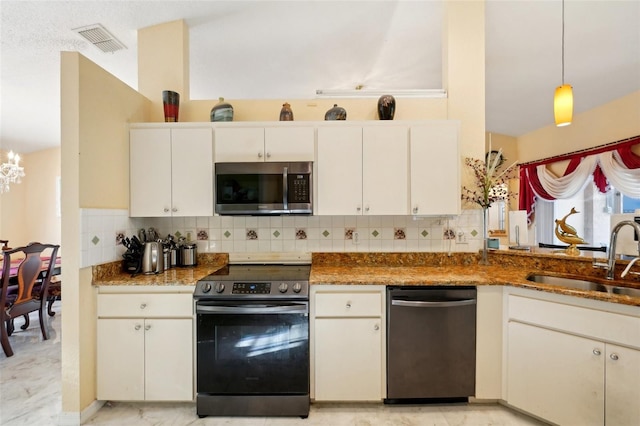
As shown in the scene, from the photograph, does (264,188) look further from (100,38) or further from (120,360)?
(100,38)

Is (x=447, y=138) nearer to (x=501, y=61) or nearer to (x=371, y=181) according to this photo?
(x=371, y=181)

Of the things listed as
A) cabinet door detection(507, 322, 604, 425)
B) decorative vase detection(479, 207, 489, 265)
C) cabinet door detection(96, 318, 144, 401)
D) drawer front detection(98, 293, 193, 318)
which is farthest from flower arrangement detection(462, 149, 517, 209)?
cabinet door detection(96, 318, 144, 401)

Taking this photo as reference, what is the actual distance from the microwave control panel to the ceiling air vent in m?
2.10

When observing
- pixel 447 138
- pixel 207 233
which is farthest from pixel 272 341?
pixel 447 138

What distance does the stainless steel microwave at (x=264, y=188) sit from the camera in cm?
218

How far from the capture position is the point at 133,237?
226 centimetres

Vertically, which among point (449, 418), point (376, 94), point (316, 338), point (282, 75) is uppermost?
point (282, 75)

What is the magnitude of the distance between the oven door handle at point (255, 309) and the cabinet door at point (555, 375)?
4.77 ft

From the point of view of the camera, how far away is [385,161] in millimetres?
2271

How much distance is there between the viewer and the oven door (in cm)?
189

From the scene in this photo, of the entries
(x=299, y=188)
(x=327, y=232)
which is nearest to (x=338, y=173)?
(x=299, y=188)

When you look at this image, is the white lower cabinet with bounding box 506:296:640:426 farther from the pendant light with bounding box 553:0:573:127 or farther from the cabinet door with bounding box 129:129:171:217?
the cabinet door with bounding box 129:129:171:217

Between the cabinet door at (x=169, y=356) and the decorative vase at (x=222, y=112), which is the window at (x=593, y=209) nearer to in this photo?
the decorative vase at (x=222, y=112)

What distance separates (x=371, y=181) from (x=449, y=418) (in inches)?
68.7
